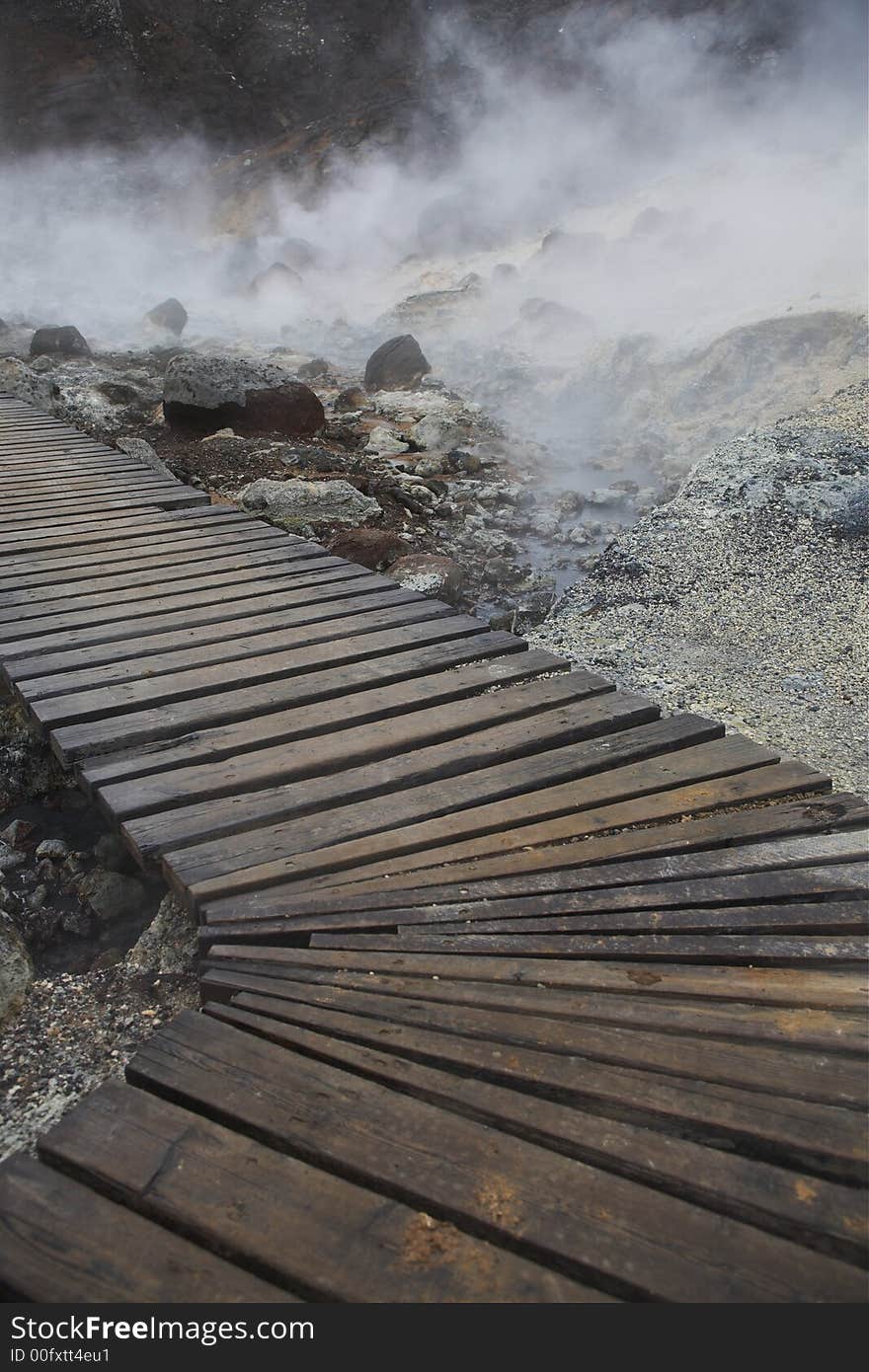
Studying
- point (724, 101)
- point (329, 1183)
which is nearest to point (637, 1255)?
point (329, 1183)

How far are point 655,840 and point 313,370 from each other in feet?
43.3

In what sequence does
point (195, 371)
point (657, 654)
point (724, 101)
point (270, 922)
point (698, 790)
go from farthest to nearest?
point (724, 101)
point (195, 371)
point (657, 654)
point (698, 790)
point (270, 922)

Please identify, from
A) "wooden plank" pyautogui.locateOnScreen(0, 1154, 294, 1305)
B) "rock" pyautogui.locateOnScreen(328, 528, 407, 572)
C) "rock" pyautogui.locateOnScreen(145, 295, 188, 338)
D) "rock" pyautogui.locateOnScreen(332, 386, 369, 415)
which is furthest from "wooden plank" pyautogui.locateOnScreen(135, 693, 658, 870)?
"rock" pyautogui.locateOnScreen(145, 295, 188, 338)

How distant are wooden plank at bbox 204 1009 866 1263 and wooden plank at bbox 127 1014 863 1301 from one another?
0.10 feet

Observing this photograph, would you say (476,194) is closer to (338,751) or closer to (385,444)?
(385,444)

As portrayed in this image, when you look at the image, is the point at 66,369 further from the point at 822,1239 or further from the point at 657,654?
the point at 822,1239

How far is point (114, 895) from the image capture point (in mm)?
3027

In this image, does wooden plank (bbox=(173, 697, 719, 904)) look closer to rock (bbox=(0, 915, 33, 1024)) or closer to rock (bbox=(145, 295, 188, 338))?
rock (bbox=(0, 915, 33, 1024))

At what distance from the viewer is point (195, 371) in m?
9.48

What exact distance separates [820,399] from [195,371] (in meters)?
5.79

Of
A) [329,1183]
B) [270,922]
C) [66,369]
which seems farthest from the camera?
[66,369]

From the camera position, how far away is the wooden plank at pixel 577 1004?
1723mm

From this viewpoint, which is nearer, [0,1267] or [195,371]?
[0,1267]

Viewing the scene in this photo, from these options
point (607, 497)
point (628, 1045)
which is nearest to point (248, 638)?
point (628, 1045)
